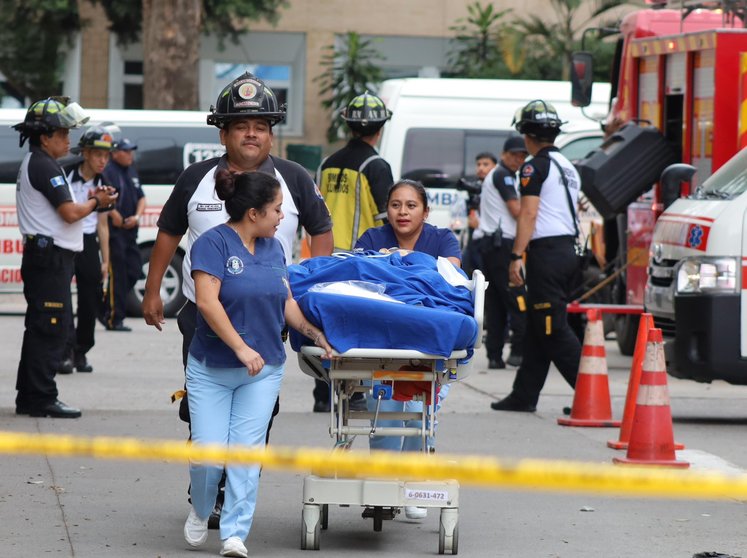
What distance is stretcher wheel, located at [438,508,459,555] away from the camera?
6.01m

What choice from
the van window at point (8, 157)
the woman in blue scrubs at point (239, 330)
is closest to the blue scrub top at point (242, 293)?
the woman in blue scrubs at point (239, 330)

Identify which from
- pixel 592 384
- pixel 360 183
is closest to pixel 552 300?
pixel 592 384

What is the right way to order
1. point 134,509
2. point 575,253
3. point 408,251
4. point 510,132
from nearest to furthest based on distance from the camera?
point 408,251 → point 134,509 → point 575,253 → point 510,132

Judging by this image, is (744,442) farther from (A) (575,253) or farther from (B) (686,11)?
(B) (686,11)

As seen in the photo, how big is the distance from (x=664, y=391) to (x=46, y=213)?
12.7ft

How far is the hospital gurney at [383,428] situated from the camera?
19.1 ft

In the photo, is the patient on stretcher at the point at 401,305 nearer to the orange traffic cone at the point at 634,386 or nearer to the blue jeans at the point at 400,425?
the blue jeans at the point at 400,425

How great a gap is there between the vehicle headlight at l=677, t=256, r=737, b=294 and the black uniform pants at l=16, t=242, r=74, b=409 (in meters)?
3.74

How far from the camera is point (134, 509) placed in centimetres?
688

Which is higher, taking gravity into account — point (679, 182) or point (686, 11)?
point (686, 11)

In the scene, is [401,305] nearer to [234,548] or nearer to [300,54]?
[234,548]

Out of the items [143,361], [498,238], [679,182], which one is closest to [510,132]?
[498,238]

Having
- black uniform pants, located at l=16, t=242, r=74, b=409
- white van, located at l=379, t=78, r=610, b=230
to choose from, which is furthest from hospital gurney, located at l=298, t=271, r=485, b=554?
white van, located at l=379, t=78, r=610, b=230

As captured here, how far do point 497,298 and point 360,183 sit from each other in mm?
4070
